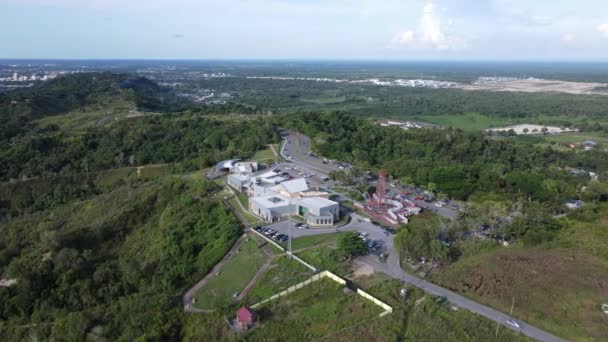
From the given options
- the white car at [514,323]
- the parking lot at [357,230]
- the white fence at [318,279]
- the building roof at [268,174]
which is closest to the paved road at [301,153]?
the building roof at [268,174]

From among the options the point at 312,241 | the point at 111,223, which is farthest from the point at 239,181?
the point at 312,241

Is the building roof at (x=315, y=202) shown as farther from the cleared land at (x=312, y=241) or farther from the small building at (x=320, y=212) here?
the cleared land at (x=312, y=241)

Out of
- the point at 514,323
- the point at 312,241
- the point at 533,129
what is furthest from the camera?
the point at 533,129

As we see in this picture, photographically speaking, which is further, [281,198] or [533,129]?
[533,129]

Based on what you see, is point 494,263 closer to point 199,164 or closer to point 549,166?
point 199,164

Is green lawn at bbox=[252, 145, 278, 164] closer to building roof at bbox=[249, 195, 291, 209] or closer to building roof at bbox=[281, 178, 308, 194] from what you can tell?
building roof at bbox=[281, 178, 308, 194]

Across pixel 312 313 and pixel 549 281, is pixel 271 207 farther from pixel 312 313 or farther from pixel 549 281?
pixel 549 281
